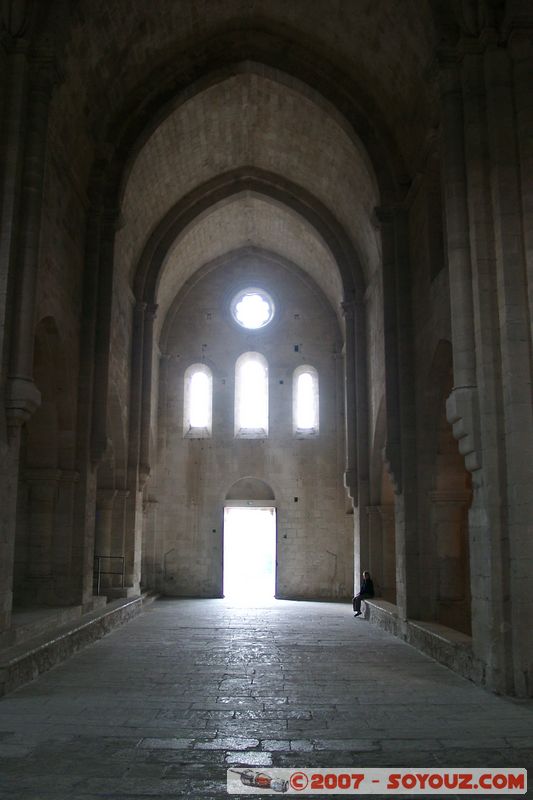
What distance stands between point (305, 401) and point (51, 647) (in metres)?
16.4

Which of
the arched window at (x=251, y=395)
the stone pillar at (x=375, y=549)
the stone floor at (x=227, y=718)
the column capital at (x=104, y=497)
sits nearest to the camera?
the stone floor at (x=227, y=718)

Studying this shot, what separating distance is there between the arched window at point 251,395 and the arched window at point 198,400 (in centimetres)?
99

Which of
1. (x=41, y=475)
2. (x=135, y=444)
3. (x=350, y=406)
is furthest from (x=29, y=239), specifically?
(x=350, y=406)

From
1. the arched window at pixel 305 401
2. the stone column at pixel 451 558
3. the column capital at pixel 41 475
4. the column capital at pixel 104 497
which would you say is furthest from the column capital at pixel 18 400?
the arched window at pixel 305 401

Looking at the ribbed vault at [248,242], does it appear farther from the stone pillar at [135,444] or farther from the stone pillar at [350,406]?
the stone pillar at [135,444]

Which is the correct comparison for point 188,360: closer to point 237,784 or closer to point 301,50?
point 301,50

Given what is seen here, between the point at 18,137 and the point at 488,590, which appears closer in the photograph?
the point at 488,590

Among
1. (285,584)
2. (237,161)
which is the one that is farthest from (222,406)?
(237,161)

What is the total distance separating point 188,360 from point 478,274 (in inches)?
668

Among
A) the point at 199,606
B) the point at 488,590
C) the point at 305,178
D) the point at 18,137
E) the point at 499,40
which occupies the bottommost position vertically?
the point at 199,606

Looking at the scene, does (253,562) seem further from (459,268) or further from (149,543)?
(459,268)

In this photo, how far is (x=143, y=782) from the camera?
5594mm

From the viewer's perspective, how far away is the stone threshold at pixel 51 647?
8.84m

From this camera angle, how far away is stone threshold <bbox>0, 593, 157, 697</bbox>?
884 centimetres
